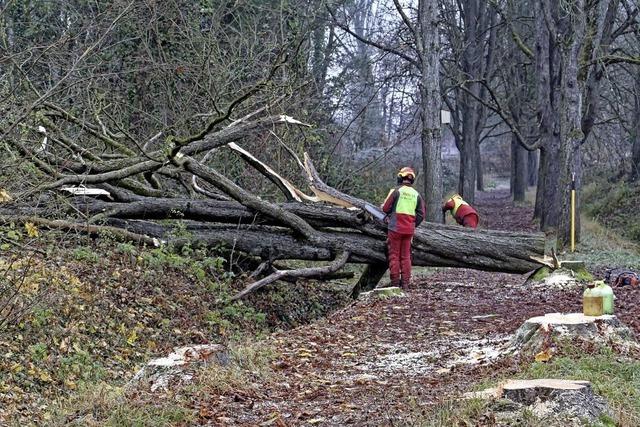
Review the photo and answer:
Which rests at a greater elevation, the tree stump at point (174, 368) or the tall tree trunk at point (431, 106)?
the tall tree trunk at point (431, 106)

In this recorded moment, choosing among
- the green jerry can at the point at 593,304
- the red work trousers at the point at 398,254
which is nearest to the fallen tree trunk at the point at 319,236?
the red work trousers at the point at 398,254

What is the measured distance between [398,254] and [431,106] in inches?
321

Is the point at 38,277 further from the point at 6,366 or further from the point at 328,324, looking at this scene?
the point at 328,324

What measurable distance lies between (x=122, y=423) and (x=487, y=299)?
7229mm

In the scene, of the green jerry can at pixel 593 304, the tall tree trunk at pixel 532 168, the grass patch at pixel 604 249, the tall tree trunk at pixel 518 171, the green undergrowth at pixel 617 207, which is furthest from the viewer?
the tall tree trunk at pixel 532 168

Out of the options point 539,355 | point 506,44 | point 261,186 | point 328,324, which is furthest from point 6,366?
point 506,44

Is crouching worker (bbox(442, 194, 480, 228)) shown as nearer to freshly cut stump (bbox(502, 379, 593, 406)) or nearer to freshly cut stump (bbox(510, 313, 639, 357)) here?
freshly cut stump (bbox(510, 313, 639, 357))

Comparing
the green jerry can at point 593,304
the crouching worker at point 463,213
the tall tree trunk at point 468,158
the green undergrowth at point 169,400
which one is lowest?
the green undergrowth at point 169,400

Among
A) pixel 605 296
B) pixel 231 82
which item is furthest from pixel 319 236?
pixel 605 296

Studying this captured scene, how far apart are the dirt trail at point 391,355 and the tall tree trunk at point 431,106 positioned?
685 cm

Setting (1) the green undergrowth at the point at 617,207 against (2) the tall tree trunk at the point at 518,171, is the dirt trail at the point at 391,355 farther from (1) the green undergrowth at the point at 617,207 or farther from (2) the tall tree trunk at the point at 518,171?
(2) the tall tree trunk at the point at 518,171

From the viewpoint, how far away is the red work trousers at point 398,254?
1285cm

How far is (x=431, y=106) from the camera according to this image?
2025cm

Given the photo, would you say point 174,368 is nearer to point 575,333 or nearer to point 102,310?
point 575,333
